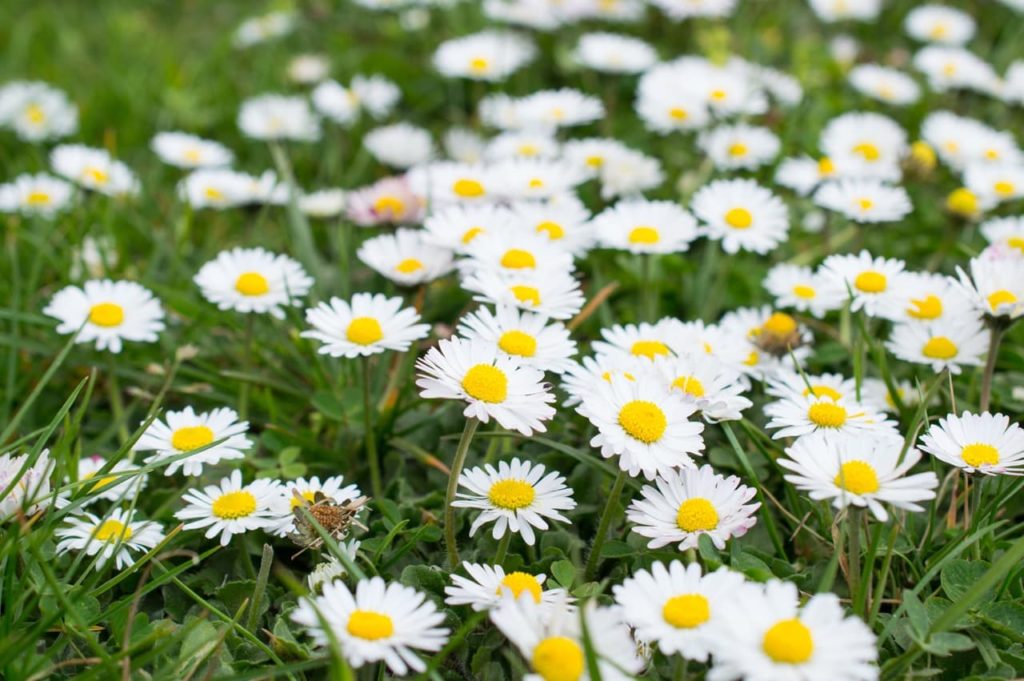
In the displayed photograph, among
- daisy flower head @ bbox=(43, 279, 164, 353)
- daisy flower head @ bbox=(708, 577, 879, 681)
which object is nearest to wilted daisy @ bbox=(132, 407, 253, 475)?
daisy flower head @ bbox=(43, 279, 164, 353)

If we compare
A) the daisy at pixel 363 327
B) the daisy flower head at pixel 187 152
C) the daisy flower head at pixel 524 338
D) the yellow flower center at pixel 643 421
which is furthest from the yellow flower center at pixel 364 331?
the daisy flower head at pixel 187 152

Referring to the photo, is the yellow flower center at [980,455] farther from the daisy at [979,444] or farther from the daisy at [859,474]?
the daisy at [859,474]

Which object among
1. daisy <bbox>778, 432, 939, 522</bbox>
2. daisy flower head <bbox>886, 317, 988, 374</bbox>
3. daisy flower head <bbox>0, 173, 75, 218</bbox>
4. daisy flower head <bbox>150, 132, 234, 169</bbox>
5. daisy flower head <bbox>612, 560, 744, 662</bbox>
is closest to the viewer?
daisy flower head <bbox>612, 560, 744, 662</bbox>

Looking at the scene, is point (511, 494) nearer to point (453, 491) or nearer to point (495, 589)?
point (453, 491)

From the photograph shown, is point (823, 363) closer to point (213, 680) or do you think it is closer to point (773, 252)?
point (773, 252)

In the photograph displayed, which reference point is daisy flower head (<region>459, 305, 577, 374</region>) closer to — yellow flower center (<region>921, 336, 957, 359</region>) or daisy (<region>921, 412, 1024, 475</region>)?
daisy (<region>921, 412, 1024, 475</region>)

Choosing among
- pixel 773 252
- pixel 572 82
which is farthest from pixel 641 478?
pixel 572 82

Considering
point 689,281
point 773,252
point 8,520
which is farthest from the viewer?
point 773,252
